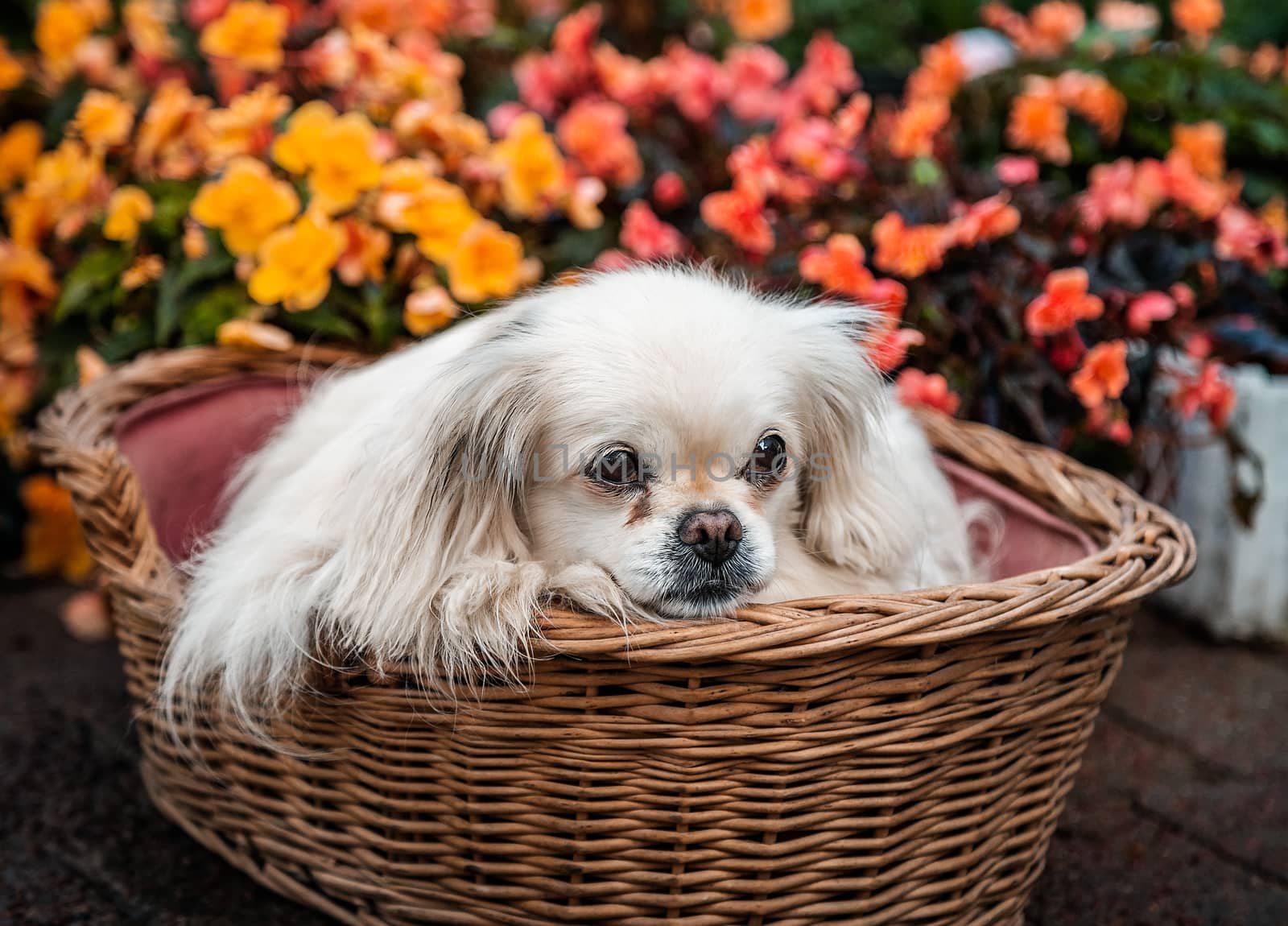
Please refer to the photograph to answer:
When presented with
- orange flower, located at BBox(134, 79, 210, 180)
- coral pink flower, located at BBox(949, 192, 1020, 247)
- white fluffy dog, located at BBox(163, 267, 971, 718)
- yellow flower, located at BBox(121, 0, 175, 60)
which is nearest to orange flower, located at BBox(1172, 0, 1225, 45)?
coral pink flower, located at BBox(949, 192, 1020, 247)

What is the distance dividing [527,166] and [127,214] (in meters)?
1.01

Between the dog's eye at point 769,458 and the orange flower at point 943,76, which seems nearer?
the dog's eye at point 769,458

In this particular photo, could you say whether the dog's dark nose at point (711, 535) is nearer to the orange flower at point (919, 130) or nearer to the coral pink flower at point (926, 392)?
the coral pink flower at point (926, 392)

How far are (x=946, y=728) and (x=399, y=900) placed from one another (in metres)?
0.91

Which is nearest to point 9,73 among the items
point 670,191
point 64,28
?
point 64,28

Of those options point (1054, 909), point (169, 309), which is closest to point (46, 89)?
→ point (169, 309)

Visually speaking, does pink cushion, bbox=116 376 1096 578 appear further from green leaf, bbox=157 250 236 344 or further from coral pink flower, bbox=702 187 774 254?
coral pink flower, bbox=702 187 774 254

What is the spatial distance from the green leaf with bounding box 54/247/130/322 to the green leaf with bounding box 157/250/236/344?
0.15 meters

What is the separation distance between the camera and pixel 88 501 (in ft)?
6.57

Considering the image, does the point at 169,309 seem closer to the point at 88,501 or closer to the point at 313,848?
the point at 88,501

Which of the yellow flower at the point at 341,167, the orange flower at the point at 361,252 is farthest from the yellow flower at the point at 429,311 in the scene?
the yellow flower at the point at 341,167

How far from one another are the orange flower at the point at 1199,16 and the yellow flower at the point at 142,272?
3.61m

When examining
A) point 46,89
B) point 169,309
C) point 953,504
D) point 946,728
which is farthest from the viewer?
point 46,89

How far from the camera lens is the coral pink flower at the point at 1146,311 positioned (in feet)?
8.68
